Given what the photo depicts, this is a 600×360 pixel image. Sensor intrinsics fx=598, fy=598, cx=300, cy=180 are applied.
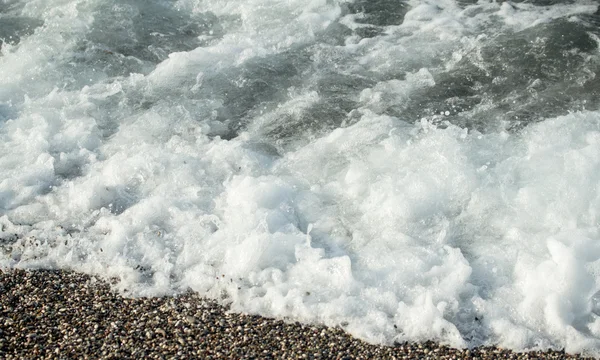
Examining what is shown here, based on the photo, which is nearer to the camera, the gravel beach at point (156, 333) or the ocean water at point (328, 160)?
the gravel beach at point (156, 333)

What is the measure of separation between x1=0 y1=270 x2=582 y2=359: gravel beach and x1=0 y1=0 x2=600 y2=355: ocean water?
0.61ft

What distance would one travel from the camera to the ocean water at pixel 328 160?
6.41m

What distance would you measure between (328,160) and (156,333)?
12.0 feet

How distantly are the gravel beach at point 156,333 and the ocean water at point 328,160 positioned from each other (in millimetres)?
186

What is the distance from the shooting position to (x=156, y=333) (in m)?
5.90

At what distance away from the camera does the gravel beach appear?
566 centimetres

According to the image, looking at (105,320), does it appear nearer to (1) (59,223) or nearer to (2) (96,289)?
(2) (96,289)

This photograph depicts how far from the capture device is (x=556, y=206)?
7.38 metres

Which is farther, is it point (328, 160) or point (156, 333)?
point (328, 160)

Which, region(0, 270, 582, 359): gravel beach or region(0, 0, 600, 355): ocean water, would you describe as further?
region(0, 0, 600, 355): ocean water

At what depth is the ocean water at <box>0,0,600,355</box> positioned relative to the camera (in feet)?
21.0

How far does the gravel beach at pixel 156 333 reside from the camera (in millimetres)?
5660

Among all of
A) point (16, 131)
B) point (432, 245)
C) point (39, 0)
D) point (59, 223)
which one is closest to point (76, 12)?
point (39, 0)

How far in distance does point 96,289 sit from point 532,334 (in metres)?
4.58
